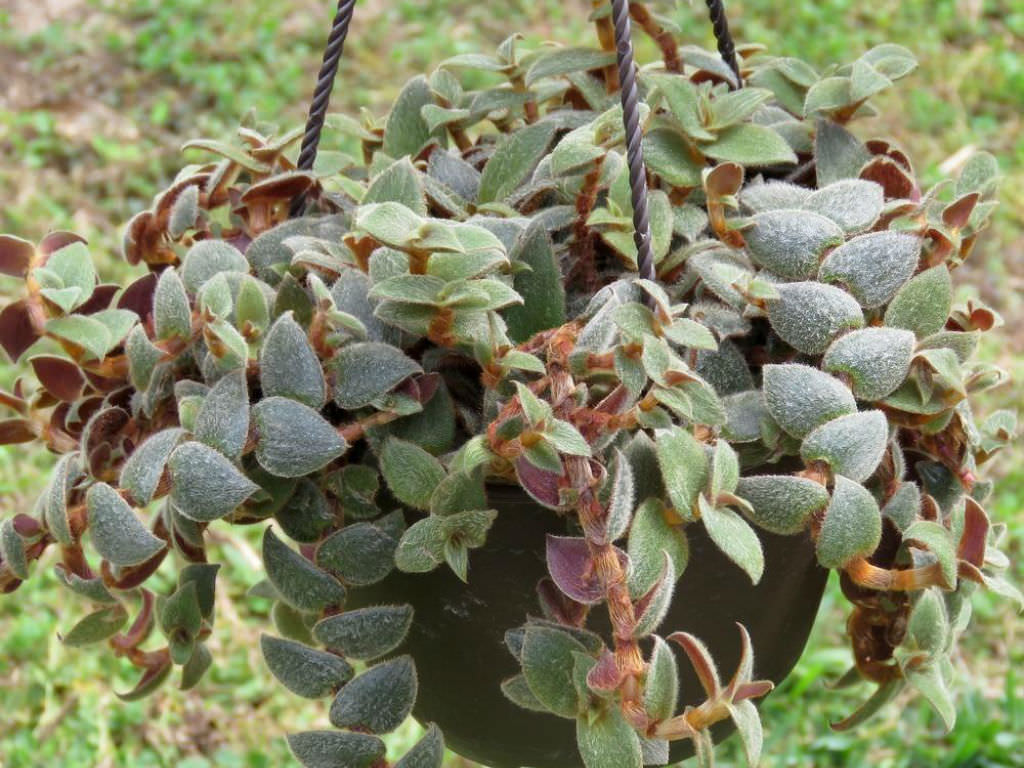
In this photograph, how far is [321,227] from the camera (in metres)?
0.79

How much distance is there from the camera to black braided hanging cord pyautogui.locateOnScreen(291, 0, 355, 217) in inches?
30.6

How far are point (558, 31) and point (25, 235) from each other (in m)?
1.22

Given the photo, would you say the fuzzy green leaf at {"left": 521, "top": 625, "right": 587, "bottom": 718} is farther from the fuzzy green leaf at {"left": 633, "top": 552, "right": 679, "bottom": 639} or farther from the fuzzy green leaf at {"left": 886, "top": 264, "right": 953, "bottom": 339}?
the fuzzy green leaf at {"left": 886, "top": 264, "right": 953, "bottom": 339}

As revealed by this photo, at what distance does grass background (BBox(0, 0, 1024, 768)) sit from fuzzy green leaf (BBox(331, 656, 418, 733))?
3.08 feet

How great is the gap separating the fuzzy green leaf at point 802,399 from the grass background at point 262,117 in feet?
3.07

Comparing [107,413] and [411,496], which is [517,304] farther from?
[107,413]

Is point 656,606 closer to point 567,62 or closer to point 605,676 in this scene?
point 605,676

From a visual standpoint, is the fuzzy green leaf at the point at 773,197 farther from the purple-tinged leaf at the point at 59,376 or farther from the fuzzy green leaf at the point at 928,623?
the purple-tinged leaf at the point at 59,376

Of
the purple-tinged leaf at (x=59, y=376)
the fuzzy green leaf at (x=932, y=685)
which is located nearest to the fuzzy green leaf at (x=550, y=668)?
the fuzzy green leaf at (x=932, y=685)

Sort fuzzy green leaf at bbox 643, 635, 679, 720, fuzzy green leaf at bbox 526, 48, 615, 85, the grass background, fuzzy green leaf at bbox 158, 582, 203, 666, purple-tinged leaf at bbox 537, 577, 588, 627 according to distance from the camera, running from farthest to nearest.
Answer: the grass background
fuzzy green leaf at bbox 526, 48, 615, 85
fuzzy green leaf at bbox 158, 582, 203, 666
purple-tinged leaf at bbox 537, 577, 588, 627
fuzzy green leaf at bbox 643, 635, 679, 720

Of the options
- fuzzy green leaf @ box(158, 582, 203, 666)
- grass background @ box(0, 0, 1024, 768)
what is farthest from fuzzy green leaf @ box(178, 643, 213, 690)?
grass background @ box(0, 0, 1024, 768)

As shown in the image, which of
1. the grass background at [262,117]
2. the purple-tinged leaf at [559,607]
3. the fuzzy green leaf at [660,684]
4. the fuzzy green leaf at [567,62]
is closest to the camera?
the fuzzy green leaf at [660,684]

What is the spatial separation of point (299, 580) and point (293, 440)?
88 mm

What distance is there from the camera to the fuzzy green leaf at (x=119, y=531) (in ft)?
2.04
